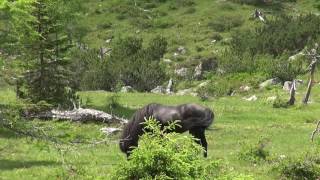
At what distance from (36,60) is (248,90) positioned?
24907 mm

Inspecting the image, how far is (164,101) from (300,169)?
77.7ft

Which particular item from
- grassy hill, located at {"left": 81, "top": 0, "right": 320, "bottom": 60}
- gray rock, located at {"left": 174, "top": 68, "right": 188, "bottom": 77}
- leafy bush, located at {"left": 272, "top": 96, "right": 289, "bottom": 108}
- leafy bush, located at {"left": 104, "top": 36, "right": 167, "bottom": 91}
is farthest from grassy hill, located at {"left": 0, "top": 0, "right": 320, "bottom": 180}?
gray rock, located at {"left": 174, "top": 68, "right": 188, "bottom": 77}

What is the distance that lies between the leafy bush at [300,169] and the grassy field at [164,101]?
0.54m

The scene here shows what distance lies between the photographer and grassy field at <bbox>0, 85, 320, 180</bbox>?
16.8m

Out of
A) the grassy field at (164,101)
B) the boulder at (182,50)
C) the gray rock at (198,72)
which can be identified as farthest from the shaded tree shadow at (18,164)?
the boulder at (182,50)

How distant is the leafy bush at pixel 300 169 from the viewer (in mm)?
17547

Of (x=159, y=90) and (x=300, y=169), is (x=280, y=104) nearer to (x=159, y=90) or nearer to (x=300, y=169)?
(x=159, y=90)

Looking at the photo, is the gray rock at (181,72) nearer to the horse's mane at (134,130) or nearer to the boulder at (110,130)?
the boulder at (110,130)

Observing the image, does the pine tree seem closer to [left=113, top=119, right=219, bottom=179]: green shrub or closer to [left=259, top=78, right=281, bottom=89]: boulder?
[left=113, top=119, right=219, bottom=179]: green shrub

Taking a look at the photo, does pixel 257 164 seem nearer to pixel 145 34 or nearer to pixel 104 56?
pixel 104 56

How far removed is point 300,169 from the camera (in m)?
17.7

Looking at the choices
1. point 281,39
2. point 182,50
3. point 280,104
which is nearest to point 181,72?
point 182,50

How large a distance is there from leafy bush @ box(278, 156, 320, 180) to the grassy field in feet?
1.77

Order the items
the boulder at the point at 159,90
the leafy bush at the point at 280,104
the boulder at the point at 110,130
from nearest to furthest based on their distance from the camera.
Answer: the boulder at the point at 110,130 → the leafy bush at the point at 280,104 → the boulder at the point at 159,90
